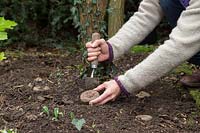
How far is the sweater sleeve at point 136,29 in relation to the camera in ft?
8.80

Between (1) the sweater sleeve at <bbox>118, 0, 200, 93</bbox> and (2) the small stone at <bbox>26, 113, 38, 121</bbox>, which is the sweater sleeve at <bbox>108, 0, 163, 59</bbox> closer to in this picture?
(1) the sweater sleeve at <bbox>118, 0, 200, 93</bbox>

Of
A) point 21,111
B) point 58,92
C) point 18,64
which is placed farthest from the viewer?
point 18,64

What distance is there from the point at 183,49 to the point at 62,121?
2.01 ft

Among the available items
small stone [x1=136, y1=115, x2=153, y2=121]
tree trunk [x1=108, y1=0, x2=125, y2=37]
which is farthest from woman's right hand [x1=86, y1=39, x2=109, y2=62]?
tree trunk [x1=108, y1=0, x2=125, y2=37]

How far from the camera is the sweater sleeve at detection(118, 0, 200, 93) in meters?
2.23

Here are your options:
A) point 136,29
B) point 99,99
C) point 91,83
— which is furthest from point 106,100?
point 136,29

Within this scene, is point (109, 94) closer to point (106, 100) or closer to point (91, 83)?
point (106, 100)

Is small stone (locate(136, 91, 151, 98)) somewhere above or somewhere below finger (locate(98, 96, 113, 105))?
below

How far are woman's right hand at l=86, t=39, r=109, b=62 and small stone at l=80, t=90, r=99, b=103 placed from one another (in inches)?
8.5

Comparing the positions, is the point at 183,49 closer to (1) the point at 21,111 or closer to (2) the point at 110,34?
(1) the point at 21,111

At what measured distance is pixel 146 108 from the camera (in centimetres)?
242

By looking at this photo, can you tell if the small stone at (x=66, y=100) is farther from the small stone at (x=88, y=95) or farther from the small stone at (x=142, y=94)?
the small stone at (x=142, y=94)

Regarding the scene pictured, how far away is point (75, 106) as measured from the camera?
91.9 inches

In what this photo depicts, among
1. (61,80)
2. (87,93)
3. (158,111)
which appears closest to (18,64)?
(61,80)
